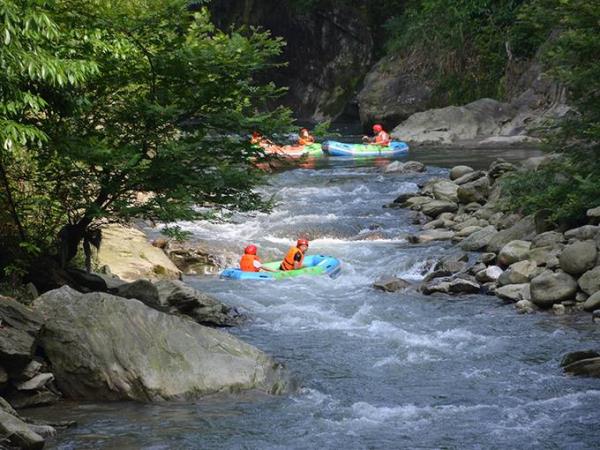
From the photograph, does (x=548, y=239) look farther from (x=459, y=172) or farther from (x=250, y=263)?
(x=459, y=172)

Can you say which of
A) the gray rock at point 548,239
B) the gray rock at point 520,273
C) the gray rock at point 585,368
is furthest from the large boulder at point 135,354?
the gray rock at point 548,239

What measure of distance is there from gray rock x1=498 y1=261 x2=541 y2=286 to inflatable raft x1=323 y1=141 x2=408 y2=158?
52.6ft

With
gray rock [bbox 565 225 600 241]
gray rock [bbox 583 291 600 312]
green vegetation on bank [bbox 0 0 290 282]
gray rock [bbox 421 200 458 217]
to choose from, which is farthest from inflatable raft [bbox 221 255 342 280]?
gray rock [bbox 421 200 458 217]

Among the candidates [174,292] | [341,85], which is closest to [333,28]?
[341,85]

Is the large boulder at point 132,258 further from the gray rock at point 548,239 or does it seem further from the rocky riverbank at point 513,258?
the gray rock at point 548,239

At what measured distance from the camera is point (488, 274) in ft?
45.1

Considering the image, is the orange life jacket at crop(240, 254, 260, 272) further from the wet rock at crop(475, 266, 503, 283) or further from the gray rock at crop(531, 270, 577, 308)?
the gray rock at crop(531, 270, 577, 308)

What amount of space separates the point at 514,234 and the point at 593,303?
12.6 ft

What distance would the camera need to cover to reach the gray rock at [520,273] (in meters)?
13.1

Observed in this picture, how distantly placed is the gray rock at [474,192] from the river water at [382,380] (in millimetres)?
3105

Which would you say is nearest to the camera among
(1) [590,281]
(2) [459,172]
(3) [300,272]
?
(1) [590,281]

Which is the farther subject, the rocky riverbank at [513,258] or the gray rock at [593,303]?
the rocky riverbank at [513,258]

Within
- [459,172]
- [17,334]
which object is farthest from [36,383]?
[459,172]

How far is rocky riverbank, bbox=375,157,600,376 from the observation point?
39.5 feet
